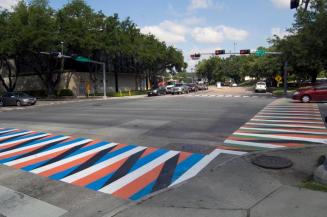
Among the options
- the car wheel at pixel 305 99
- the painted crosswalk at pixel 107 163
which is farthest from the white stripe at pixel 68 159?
the car wheel at pixel 305 99

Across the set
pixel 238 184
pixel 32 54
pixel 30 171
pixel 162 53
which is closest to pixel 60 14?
pixel 32 54

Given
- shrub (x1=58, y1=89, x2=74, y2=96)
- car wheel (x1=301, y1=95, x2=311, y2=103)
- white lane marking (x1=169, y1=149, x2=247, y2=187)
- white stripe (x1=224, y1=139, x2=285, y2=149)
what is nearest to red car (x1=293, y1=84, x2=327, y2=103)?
car wheel (x1=301, y1=95, x2=311, y2=103)

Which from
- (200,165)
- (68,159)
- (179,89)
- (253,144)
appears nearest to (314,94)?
(253,144)

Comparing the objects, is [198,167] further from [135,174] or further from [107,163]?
[107,163]

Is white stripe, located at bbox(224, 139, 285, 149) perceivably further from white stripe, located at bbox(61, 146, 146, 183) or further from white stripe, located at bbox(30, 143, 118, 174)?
white stripe, located at bbox(30, 143, 118, 174)

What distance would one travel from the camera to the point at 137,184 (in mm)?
7152

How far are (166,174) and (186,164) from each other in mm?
961

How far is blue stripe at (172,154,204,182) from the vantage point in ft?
25.4

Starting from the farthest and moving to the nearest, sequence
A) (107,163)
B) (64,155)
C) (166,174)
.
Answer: (64,155)
(107,163)
(166,174)

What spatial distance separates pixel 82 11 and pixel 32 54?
9.16m

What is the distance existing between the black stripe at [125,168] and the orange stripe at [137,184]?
500mm

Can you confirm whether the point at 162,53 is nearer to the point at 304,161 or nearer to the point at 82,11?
the point at 82,11

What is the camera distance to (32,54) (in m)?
48.6

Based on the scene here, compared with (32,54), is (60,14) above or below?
above
